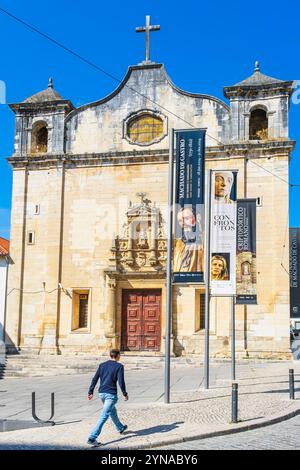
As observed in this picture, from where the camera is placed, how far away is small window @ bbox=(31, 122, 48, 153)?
2952 centimetres

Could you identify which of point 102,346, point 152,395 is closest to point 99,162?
point 102,346

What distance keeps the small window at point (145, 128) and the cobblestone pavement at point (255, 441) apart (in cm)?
1848

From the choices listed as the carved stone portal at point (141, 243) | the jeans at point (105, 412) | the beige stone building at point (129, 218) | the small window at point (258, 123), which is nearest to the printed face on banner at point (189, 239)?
the jeans at point (105, 412)

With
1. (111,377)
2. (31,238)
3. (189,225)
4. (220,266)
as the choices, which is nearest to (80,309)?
(31,238)

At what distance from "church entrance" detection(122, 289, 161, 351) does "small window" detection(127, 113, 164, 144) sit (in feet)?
23.4

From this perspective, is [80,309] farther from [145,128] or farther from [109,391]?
[109,391]

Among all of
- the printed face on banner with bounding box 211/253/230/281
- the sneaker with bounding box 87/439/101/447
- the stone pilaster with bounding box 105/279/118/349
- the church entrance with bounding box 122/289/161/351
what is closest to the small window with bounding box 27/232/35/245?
the stone pilaster with bounding box 105/279/118/349

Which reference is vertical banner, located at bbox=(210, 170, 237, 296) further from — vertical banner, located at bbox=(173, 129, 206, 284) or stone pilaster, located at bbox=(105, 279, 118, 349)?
stone pilaster, located at bbox=(105, 279, 118, 349)

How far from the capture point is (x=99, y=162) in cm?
2802

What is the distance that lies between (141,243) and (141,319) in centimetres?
346

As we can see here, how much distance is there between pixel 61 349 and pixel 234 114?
13.2 metres

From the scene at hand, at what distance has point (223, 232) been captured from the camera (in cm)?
1800

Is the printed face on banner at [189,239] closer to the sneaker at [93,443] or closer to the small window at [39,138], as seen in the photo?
the sneaker at [93,443]

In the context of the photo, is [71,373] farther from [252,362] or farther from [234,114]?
[234,114]
